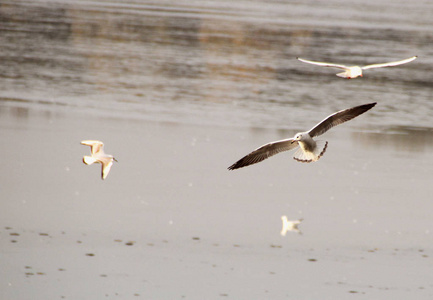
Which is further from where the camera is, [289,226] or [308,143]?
[289,226]

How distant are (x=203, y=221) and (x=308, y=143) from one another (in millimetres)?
8192

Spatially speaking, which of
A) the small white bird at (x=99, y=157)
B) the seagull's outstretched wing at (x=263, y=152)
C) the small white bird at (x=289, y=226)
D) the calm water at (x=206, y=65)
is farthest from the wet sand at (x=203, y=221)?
the calm water at (x=206, y=65)

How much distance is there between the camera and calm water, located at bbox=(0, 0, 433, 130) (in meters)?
30.3

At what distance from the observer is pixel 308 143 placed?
32.4 ft

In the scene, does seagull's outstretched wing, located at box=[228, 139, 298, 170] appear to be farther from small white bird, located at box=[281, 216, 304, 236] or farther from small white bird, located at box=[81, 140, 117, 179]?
small white bird, located at box=[281, 216, 304, 236]

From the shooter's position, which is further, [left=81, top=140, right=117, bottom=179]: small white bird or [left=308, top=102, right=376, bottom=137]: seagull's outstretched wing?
[left=81, top=140, right=117, bottom=179]: small white bird

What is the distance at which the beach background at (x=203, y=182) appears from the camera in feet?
50.9

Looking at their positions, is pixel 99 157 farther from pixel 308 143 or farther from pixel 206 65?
pixel 206 65

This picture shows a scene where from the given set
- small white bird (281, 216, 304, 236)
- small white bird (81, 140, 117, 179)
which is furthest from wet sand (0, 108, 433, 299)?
small white bird (81, 140, 117, 179)

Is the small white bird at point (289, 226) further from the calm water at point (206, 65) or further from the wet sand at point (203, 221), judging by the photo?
the calm water at point (206, 65)

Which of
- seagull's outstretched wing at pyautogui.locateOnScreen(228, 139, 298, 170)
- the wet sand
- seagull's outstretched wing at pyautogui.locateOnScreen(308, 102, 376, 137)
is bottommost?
the wet sand

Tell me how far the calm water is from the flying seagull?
57.7 ft

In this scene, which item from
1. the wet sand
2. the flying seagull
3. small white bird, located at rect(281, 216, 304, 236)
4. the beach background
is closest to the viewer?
the flying seagull

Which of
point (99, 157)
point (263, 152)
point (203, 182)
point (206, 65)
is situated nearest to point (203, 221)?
point (203, 182)
